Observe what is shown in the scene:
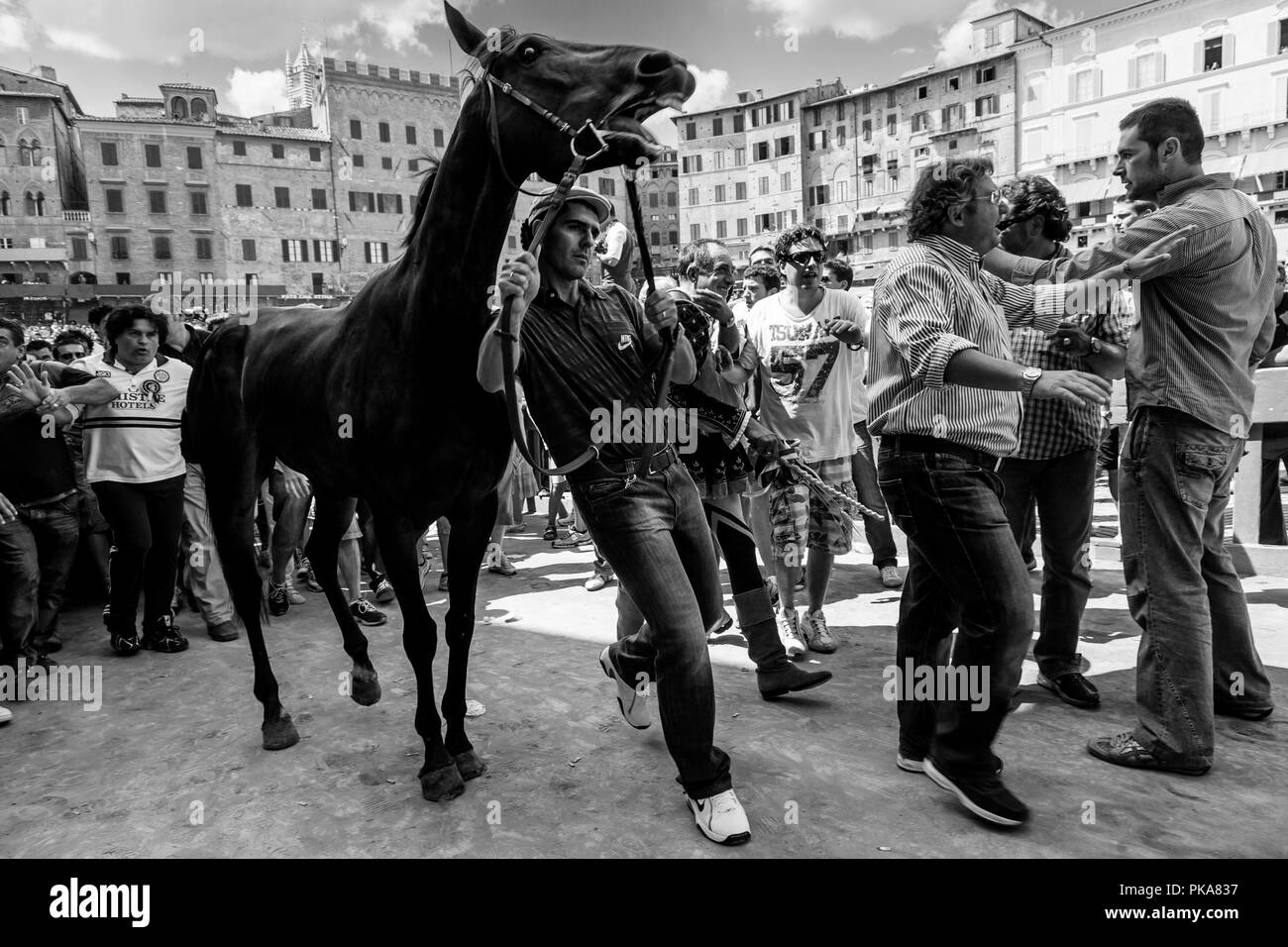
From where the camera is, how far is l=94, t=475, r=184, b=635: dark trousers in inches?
210

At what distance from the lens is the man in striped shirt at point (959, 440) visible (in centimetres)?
264

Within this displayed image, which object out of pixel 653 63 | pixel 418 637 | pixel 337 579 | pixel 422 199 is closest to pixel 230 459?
pixel 337 579

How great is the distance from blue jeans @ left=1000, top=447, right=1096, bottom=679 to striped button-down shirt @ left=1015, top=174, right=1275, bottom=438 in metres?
0.70

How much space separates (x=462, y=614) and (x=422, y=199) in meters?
1.68

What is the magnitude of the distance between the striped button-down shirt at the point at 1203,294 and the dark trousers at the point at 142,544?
5443 mm

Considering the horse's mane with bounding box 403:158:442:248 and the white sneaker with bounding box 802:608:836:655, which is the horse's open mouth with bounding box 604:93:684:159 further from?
the white sneaker with bounding box 802:608:836:655

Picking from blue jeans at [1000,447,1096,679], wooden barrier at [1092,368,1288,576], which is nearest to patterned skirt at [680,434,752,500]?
blue jeans at [1000,447,1096,679]

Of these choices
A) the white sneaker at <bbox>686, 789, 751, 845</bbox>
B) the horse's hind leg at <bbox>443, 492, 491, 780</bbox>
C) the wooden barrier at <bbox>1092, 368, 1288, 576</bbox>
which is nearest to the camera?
the white sneaker at <bbox>686, 789, 751, 845</bbox>

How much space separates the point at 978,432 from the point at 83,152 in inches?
2118

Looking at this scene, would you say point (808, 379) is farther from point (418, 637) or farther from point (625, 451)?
point (418, 637)

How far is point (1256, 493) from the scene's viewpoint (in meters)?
5.65

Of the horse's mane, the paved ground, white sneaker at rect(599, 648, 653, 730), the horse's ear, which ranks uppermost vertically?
the horse's ear

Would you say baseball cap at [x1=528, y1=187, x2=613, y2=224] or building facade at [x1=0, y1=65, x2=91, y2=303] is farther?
building facade at [x1=0, y1=65, x2=91, y2=303]
